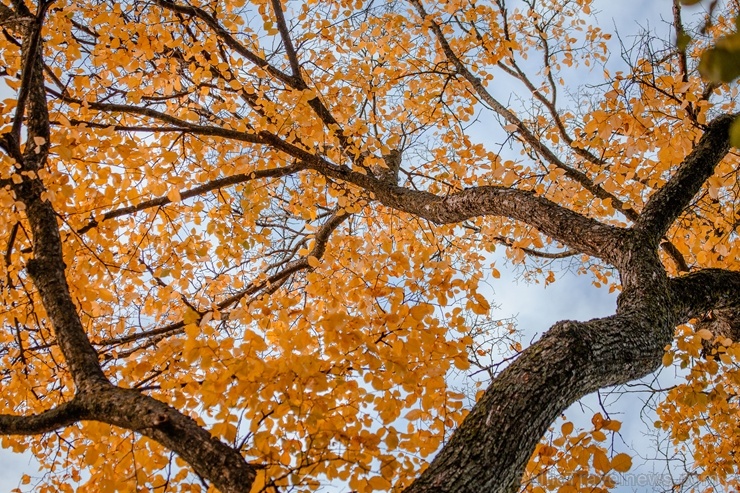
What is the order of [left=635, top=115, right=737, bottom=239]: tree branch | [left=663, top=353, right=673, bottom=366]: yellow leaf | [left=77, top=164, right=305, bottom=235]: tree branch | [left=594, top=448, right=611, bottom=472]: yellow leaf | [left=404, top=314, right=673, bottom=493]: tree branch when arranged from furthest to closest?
[left=77, top=164, right=305, bottom=235]: tree branch, [left=635, top=115, right=737, bottom=239]: tree branch, [left=663, top=353, right=673, bottom=366]: yellow leaf, [left=594, top=448, right=611, bottom=472]: yellow leaf, [left=404, top=314, right=673, bottom=493]: tree branch

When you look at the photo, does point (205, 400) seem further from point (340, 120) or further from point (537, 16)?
point (537, 16)

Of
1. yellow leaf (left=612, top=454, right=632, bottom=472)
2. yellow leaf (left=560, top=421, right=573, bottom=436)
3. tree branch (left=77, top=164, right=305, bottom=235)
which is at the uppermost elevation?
tree branch (left=77, top=164, right=305, bottom=235)

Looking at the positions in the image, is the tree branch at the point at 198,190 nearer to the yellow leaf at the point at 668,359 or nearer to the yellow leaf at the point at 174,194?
the yellow leaf at the point at 174,194

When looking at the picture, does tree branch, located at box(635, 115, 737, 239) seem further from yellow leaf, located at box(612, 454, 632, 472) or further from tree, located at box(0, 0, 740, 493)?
yellow leaf, located at box(612, 454, 632, 472)

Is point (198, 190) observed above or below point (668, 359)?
above

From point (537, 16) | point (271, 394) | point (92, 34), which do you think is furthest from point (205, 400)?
point (537, 16)

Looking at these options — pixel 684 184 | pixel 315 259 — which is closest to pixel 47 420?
pixel 315 259

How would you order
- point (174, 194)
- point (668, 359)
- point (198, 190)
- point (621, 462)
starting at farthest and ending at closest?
point (198, 190), point (174, 194), point (668, 359), point (621, 462)

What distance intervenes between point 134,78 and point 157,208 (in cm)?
120

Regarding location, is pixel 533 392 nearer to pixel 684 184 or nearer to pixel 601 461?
pixel 601 461

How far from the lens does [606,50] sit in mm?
6008

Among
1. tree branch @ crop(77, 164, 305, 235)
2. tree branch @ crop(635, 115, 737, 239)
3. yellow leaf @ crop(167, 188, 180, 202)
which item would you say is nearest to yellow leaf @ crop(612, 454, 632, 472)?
tree branch @ crop(635, 115, 737, 239)

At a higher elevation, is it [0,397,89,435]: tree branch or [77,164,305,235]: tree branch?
[77,164,305,235]: tree branch

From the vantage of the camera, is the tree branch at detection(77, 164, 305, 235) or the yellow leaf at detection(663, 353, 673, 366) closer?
the yellow leaf at detection(663, 353, 673, 366)
